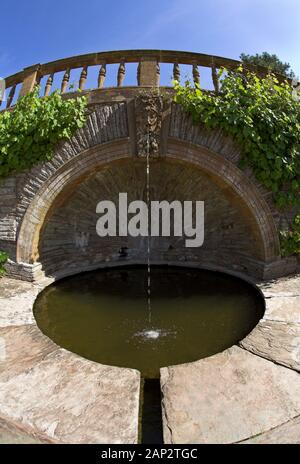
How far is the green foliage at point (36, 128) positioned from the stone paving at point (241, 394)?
12.7ft

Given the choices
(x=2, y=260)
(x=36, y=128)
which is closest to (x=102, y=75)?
(x=36, y=128)

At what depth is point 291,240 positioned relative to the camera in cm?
457

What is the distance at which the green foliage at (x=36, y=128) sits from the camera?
14.6ft

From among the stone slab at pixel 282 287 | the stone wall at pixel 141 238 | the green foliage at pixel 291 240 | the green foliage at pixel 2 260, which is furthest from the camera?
the stone wall at pixel 141 238

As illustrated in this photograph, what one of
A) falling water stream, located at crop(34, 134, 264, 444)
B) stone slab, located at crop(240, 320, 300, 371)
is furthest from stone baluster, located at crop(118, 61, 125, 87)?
stone slab, located at crop(240, 320, 300, 371)

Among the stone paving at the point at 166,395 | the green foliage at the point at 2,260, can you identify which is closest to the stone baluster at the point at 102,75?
the green foliage at the point at 2,260

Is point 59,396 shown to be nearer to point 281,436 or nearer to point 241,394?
point 241,394

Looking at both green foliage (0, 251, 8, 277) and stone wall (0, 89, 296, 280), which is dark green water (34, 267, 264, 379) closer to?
stone wall (0, 89, 296, 280)

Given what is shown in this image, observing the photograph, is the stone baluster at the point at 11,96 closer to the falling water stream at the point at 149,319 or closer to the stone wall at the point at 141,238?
the stone wall at the point at 141,238

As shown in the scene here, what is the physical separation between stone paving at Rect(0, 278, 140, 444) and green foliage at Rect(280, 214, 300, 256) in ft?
11.2

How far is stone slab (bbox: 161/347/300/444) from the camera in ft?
5.63

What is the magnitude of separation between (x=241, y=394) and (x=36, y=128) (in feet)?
15.1

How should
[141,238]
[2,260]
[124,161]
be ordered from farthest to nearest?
[141,238] → [124,161] → [2,260]
